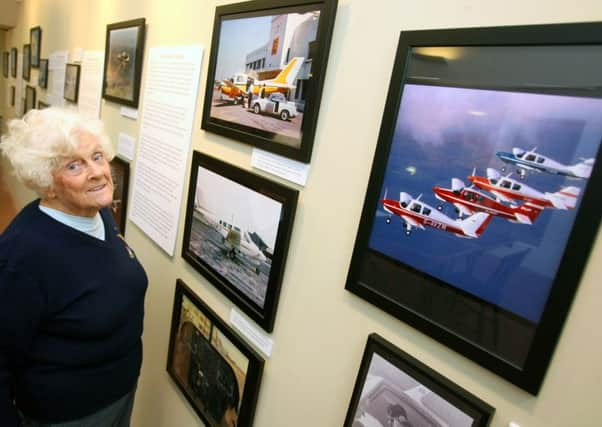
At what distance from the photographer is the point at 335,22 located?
2.76ft

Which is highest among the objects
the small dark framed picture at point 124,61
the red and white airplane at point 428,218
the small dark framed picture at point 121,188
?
the small dark framed picture at point 124,61

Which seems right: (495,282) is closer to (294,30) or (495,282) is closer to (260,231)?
(260,231)

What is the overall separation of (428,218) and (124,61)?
1.87 meters

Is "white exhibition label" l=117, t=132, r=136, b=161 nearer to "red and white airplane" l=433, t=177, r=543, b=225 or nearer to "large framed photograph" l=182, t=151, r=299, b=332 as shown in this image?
"large framed photograph" l=182, t=151, r=299, b=332

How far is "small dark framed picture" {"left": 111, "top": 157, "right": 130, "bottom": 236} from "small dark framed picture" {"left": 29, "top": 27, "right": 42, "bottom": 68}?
9.38 feet

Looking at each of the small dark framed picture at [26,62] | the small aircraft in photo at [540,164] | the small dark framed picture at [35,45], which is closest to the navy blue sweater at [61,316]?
the small aircraft in photo at [540,164]

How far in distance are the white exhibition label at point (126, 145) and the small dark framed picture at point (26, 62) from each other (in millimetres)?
3467

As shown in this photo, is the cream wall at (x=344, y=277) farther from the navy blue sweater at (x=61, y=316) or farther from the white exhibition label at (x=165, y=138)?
the navy blue sweater at (x=61, y=316)

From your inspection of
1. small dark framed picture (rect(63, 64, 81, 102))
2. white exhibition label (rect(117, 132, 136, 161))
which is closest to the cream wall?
white exhibition label (rect(117, 132, 136, 161))

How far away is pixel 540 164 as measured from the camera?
543 mm

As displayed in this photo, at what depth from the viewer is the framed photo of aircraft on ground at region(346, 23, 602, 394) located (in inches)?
20.5

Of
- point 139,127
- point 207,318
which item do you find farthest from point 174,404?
point 139,127

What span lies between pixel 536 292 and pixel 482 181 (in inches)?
7.6

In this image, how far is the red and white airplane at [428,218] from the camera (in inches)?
24.0
